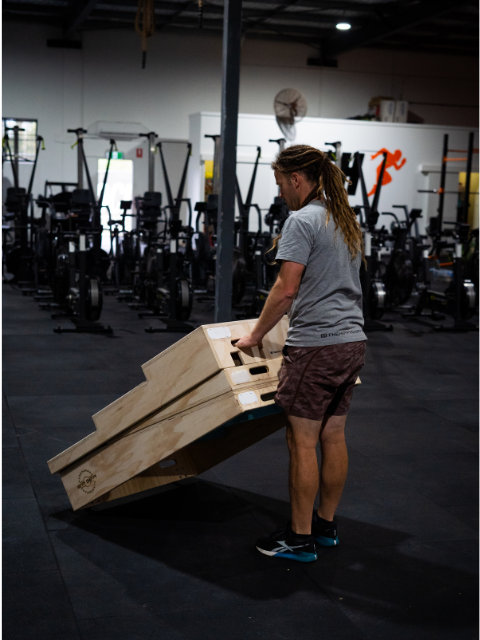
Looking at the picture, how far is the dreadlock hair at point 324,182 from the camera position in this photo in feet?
7.96

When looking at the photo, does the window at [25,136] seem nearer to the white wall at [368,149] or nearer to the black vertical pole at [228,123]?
the white wall at [368,149]

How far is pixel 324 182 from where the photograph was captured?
8.06 ft

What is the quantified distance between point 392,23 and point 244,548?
1201 centimetres

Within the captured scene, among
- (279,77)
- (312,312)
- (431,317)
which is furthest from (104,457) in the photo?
(279,77)

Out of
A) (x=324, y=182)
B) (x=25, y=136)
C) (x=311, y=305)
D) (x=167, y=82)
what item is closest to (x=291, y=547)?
(x=311, y=305)

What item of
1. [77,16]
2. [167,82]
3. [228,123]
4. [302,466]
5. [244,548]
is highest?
[77,16]

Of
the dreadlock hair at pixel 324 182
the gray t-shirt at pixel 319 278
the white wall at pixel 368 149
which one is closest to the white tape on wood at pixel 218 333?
the gray t-shirt at pixel 319 278

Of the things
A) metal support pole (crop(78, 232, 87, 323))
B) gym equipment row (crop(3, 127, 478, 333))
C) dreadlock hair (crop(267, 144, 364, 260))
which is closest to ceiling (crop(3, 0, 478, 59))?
gym equipment row (crop(3, 127, 478, 333))

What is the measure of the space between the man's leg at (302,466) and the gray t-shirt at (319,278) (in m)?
0.28

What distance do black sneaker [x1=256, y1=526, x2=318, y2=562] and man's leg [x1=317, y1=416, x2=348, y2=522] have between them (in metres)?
0.18

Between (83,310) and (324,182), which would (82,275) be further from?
(324,182)

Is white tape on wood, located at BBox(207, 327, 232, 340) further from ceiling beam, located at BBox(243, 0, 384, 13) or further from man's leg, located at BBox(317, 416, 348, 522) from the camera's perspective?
ceiling beam, located at BBox(243, 0, 384, 13)

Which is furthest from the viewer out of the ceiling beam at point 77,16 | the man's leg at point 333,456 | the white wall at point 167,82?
the white wall at point 167,82

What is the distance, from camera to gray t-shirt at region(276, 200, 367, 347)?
2365mm
